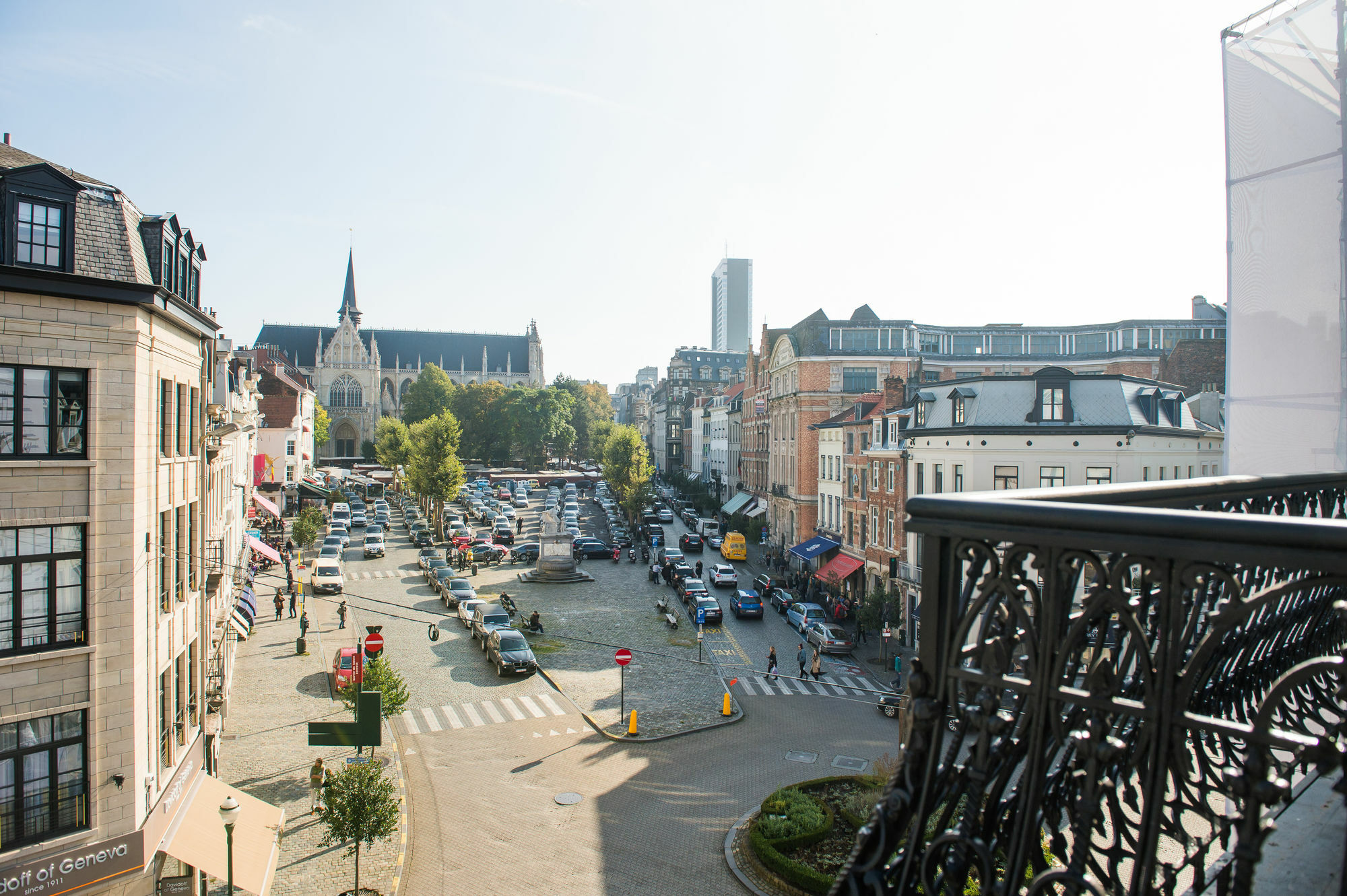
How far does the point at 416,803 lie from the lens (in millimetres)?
17906

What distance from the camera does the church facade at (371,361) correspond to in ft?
413

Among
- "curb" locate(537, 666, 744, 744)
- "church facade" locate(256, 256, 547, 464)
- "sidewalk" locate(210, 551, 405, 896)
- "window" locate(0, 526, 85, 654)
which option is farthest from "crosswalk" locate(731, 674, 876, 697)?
"church facade" locate(256, 256, 547, 464)

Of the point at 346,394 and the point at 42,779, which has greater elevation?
the point at 346,394

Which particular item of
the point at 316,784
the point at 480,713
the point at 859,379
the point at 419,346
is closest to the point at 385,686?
the point at 316,784

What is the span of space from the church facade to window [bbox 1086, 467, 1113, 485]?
112 m

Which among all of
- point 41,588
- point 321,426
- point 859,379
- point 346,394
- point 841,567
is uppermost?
point 346,394

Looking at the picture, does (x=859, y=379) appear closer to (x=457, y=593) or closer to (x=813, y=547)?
(x=813, y=547)

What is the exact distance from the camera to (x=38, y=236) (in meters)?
12.0

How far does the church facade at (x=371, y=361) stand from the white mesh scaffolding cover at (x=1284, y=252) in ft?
386

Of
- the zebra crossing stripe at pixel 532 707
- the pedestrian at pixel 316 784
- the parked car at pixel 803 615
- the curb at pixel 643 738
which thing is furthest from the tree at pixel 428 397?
the pedestrian at pixel 316 784

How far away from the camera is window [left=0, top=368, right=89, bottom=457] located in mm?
11555

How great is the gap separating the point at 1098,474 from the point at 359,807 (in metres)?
23.0

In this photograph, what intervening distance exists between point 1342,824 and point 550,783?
17.1 m

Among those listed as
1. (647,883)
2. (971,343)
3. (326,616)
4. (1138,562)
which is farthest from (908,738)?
(971,343)
